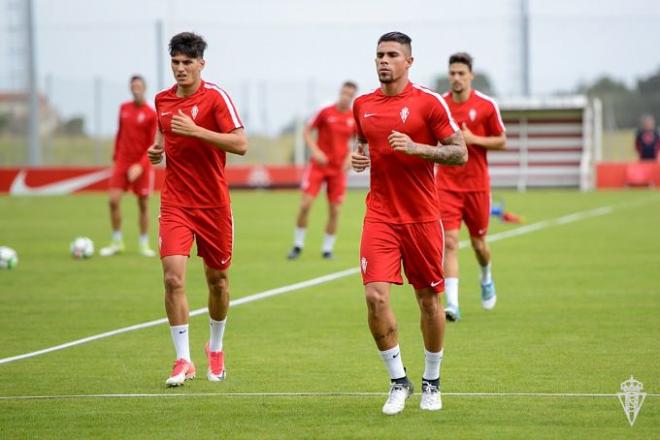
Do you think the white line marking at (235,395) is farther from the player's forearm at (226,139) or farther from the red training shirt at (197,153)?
the player's forearm at (226,139)

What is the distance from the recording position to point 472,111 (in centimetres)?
1262

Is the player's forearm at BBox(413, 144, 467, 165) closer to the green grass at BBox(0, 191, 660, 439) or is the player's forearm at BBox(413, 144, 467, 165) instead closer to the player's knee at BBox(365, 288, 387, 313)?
the player's knee at BBox(365, 288, 387, 313)

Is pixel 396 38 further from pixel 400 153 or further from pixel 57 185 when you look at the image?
pixel 57 185

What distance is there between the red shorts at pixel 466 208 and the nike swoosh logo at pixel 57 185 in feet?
96.6

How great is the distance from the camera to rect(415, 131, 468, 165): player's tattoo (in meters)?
7.98

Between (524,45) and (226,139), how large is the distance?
1521 inches

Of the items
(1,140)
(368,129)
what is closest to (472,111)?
(368,129)

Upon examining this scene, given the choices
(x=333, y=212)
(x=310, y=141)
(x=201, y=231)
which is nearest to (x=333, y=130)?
(x=310, y=141)

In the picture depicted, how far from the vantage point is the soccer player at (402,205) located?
26.7 ft

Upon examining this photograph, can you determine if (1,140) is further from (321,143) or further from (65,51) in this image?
(321,143)

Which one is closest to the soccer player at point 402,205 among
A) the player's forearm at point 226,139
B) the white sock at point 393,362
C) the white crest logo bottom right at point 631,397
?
the white sock at point 393,362

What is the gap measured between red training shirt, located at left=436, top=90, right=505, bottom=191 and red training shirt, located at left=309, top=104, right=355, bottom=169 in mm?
6506

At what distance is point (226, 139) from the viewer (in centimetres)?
898

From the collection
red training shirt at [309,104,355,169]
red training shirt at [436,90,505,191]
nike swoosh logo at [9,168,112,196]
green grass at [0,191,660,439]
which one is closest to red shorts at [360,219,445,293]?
green grass at [0,191,660,439]
